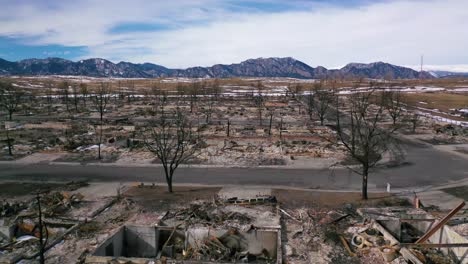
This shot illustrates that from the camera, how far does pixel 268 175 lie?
993 inches

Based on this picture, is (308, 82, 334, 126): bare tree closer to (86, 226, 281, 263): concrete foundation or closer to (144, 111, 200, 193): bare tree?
(144, 111, 200, 193): bare tree

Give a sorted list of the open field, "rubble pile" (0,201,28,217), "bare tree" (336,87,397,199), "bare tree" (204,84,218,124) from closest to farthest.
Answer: the open field → "rubble pile" (0,201,28,217) → "bare tree" (336,87,397,199) → "bare tree" (204,84,218,124)

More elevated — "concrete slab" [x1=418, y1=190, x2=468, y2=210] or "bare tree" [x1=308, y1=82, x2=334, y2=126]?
"bare tree" [x1=308, y1=82, x2=334, y2=126]

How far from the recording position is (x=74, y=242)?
14.7 meters

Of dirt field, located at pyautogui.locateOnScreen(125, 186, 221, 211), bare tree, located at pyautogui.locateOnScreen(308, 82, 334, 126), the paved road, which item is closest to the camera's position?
dirt field, located at pyautogui.locateOnScreen(125, 186, 221, 211)

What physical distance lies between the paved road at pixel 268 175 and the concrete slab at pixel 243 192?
4.26ft

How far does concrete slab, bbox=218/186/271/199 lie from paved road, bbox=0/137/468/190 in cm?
130

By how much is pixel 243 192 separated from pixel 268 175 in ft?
13.9

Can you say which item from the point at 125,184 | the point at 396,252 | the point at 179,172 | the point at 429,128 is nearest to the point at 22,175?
the point at 125,184

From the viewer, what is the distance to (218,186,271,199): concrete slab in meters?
20.7

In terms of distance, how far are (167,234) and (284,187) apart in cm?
910

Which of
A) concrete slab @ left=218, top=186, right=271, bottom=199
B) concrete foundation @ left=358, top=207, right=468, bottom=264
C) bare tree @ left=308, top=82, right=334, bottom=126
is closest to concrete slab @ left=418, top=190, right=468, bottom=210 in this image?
concrete foundation @ left=358, top=207, right=468, bottom=264

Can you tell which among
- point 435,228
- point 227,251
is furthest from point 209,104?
point 435,228

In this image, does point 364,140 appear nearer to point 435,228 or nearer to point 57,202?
point 435,228
